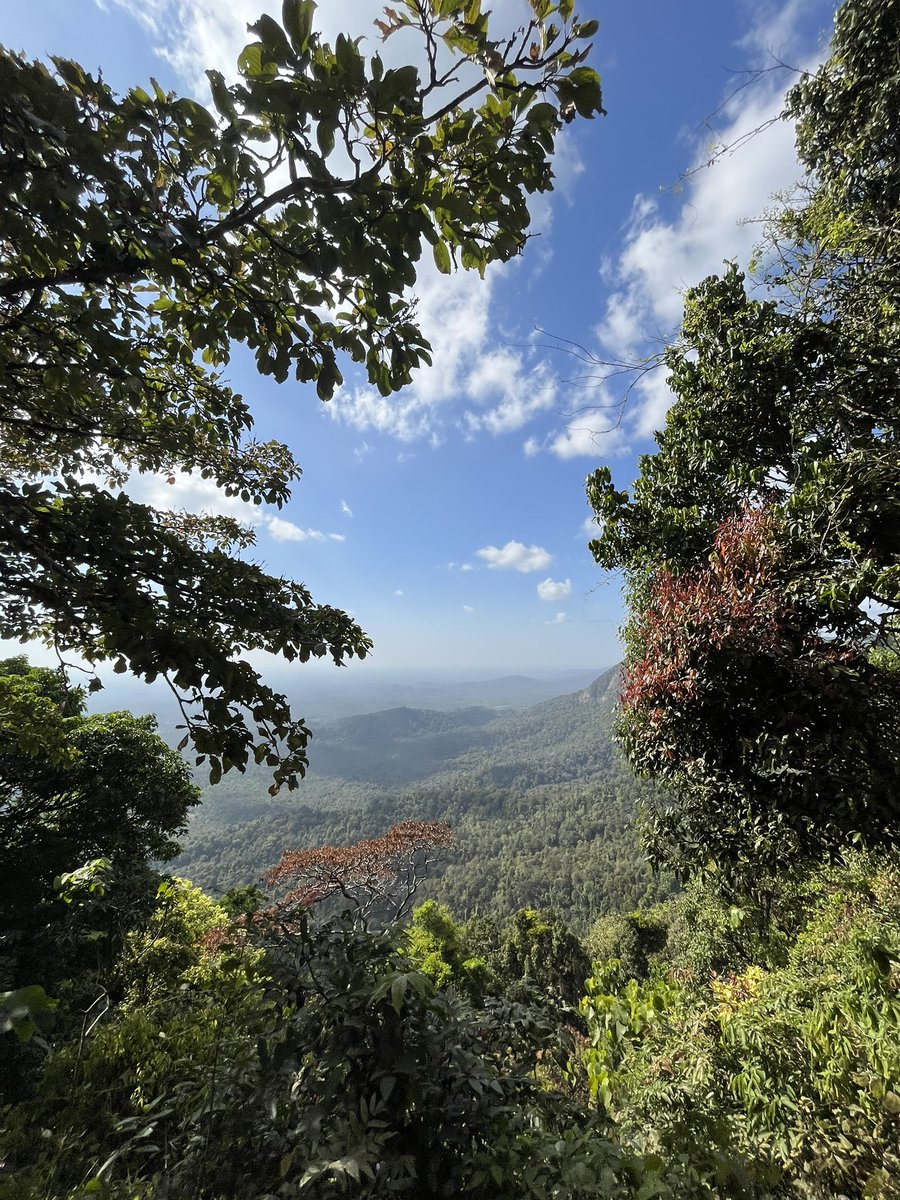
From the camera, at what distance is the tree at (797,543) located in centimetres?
310

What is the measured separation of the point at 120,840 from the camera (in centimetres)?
847

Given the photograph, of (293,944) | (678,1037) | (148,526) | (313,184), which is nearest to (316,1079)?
(293,944)

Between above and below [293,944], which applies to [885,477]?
above

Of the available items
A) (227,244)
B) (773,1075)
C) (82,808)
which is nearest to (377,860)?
(773,1075)

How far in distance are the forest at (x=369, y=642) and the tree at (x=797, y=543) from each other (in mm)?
31

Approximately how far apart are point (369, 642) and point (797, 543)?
3.26m

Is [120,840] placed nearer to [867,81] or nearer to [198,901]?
[198,901]

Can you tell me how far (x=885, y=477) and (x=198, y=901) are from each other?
1420 cm

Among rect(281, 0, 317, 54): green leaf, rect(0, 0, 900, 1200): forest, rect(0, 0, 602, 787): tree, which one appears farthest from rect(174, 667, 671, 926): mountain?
rect(281, 0, 317, 54): green leaf

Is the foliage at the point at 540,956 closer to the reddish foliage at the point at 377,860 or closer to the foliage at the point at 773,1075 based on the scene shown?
the reddish foliage at the point at 377,860

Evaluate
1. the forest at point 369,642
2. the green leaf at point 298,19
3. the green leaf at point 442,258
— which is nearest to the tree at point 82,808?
the forest at point 369,642

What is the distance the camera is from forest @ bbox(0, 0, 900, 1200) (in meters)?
1.19

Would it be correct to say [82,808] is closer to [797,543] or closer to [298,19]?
[298,19]

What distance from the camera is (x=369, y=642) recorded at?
9.21 ft
